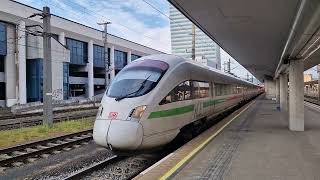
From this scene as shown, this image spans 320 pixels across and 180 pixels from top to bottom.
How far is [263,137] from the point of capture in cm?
1273

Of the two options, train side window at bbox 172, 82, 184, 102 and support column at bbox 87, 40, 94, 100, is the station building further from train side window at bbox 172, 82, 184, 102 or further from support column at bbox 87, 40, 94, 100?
train side window at bbox 172, 82, 184, 102

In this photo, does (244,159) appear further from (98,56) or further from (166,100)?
(98,56)

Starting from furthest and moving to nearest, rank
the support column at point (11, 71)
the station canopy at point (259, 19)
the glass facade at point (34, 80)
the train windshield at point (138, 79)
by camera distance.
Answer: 1. the glass facade at point (34, 80)
2. the support column at point (11, 71)
3. the train windshield at point (138, 79)
4. the station canopy at point (259, 19)

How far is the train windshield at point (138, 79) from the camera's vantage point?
383 inches

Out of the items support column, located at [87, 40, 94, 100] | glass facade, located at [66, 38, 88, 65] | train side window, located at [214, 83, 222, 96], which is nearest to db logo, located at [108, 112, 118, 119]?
A: train side window, located at [214, 83, 222, 96]

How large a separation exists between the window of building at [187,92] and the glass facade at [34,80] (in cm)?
3780

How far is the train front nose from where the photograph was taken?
28.7 ft

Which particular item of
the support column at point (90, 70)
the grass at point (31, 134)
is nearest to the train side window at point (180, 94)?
the grass at point (31, 134)

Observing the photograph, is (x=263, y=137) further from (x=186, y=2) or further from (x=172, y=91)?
(x=186, y=2)

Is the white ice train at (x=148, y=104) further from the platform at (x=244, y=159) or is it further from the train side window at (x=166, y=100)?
the platform at (x=244, y=159)

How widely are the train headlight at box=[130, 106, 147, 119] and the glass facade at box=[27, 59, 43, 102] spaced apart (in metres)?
41.7

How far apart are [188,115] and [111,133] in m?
3.63

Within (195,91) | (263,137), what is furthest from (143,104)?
(263,137)

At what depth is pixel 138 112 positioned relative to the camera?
915 centimetres
